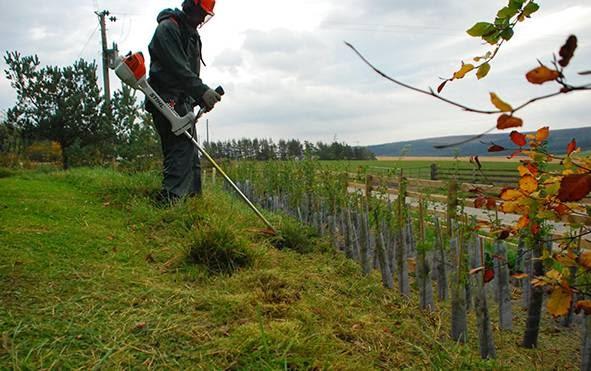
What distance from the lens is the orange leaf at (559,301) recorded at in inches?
35.8

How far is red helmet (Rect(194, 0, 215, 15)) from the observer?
4258 mm

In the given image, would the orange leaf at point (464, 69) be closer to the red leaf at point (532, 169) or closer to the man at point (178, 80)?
the red leaf at point (532, 169)

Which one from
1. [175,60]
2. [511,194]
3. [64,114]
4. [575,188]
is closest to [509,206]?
[511,194]

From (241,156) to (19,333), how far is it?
981cm

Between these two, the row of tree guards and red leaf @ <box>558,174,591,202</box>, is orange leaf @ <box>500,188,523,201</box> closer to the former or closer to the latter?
the row of tree guards

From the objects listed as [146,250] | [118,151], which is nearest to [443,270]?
[146,250]

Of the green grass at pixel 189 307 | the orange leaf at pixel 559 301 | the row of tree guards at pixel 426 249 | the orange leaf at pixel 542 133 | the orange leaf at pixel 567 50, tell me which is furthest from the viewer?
the row of tree guards at pixel 426 249

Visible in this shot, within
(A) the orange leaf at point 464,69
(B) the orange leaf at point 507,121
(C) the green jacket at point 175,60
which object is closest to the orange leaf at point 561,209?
(A) the orange leaf at point 464,69

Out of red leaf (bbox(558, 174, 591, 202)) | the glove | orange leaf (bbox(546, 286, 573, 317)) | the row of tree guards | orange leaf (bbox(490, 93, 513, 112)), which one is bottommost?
the row of tree guards

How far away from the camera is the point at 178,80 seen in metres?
4.44

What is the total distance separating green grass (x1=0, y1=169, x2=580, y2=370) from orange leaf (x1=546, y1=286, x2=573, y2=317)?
1.03m

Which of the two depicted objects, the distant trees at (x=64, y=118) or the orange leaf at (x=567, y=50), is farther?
the distant trees at (x=64, y=118)

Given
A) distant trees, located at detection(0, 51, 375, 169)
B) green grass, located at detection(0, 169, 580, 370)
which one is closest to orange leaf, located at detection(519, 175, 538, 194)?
green grass, located at detection(0, 169, 580, 370)

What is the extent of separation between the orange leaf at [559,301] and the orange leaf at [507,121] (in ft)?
1.48
